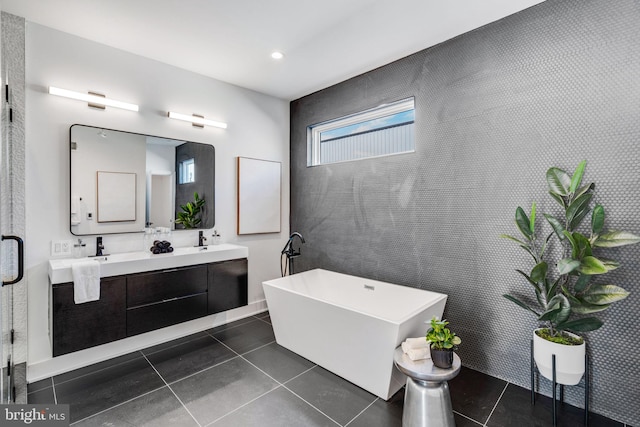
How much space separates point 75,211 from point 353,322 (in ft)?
8.31

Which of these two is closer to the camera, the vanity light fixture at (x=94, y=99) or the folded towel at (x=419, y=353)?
the folded towel at (x=419, y=353)

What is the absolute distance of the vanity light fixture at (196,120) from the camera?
3.08m

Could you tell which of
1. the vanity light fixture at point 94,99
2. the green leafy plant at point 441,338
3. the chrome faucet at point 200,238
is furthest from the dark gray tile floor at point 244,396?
the vanity light fixture at point 94,99

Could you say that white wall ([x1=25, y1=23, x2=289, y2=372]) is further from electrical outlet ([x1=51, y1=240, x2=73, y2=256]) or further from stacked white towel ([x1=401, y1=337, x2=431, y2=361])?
stacked white towel ([x1=401, y1=337, x2=431, y2=361])

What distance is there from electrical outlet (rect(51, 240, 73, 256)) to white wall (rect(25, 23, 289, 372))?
39 millimetres

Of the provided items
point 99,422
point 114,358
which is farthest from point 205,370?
point 114,358

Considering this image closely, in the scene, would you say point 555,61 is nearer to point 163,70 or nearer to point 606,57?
point 606,57

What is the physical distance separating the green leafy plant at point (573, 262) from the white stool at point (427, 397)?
0.77 m

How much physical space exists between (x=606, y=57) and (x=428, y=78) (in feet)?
4.01

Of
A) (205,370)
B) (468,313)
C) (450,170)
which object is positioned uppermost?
(450,170)

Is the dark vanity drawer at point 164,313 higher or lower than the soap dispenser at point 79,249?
lower

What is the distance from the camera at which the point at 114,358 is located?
2.67 meters

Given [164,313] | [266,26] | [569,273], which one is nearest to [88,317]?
[164,313]

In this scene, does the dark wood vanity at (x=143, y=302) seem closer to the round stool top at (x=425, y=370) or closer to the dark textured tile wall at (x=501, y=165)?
the dark textured tile wall at (x=501, y=165)
